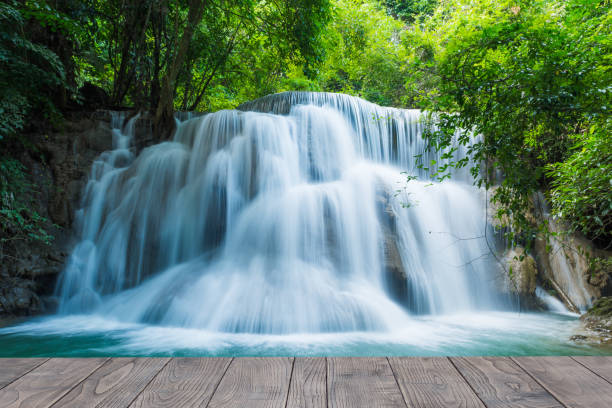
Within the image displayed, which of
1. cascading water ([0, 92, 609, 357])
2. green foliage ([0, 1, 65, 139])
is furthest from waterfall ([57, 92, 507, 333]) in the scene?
green foliage ([0, 1, 65, 139])

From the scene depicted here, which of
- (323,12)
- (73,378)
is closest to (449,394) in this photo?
(73,378)

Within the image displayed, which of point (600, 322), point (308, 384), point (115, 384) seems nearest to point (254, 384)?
point (308, 384)

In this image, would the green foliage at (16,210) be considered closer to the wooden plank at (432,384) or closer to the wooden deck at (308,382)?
the wooden deck at (308,382)

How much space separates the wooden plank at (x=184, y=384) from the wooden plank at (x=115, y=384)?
5 cm

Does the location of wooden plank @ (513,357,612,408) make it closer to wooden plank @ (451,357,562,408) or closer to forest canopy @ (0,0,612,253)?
wooden plank @ (451,357,562,408)

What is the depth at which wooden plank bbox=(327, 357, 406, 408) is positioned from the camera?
4.45 feet

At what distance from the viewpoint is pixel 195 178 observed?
676 centimetres

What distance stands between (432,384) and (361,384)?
0.29 m

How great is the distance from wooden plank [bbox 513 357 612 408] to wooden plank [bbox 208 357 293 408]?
1053 millimetres

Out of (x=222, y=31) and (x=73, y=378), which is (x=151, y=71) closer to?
(x=222, y=31)

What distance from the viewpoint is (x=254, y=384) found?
58.8 inches

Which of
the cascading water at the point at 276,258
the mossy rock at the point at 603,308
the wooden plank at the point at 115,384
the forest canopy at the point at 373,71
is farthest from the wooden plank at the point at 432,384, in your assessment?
the mossy rock at the point at 603,308

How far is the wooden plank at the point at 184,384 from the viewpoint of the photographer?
53.4 inches

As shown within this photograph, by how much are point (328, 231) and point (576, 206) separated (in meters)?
3.16
